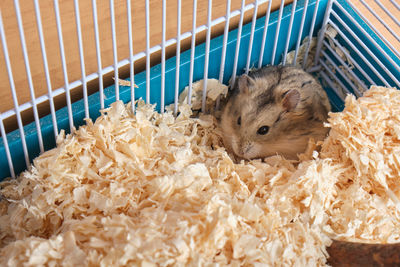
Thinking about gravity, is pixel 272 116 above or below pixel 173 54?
below

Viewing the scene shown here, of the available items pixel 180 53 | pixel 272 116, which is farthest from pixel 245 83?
pixel 180 53

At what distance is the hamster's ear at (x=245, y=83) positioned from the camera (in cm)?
247

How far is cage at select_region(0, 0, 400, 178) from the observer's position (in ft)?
7.30

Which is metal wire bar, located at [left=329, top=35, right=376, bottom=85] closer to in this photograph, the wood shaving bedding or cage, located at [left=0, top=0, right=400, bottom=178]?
cage, located at [left=0, top=0, right=400, bottom=178]

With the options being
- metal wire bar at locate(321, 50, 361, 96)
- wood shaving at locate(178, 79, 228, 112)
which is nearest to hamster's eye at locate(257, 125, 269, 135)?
wood shaving at locate(178, 79, 228, 112)

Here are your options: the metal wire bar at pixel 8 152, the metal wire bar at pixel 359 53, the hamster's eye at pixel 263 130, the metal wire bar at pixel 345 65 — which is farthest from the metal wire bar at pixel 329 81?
the metal wire bar at pixel 8 152

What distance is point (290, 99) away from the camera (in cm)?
242

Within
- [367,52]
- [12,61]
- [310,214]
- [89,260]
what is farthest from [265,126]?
[12,61]

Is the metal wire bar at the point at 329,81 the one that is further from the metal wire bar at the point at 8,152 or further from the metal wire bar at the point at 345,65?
the metal wire bar at the point at 8,152

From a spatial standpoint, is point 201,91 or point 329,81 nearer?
point 201,91

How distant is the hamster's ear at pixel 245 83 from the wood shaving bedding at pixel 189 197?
0.37m

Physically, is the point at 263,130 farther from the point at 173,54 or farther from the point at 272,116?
the point at 173,54

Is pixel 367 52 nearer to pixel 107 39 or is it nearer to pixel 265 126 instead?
pixel 265 126

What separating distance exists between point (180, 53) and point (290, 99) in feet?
2.07
